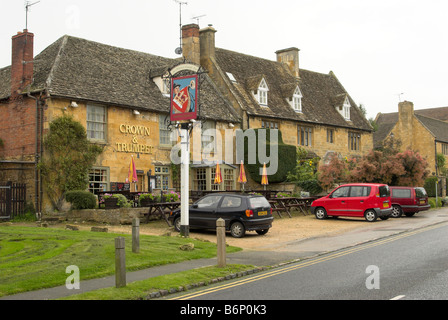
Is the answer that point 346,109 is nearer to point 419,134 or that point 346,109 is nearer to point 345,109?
point 345,109

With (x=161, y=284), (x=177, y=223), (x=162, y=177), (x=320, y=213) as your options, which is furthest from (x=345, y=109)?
(x=161, y=284)

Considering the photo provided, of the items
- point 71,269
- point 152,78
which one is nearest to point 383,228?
point 71,269

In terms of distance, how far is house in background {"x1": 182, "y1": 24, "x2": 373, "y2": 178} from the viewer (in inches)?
1449

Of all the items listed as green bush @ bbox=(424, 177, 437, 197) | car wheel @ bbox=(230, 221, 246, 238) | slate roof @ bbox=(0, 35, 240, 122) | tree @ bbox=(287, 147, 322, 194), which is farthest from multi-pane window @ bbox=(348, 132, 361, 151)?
car wheel @ bbox=(230, 221, 246, 238)

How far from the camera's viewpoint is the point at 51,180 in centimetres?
2447

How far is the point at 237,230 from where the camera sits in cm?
1822

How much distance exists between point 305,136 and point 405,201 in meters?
15.1

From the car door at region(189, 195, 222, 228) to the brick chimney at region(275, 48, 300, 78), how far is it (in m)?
28.9

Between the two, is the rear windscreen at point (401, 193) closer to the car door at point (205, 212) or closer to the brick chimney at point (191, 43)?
the car door at point (205, 212)

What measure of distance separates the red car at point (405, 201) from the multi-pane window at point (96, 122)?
52.1 feet

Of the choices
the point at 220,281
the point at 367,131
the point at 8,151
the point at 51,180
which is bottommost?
the point at 220,281

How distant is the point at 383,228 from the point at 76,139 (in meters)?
15.3

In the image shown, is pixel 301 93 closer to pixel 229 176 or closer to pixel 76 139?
pixel 229 176

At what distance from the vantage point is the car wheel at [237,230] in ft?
59.2
